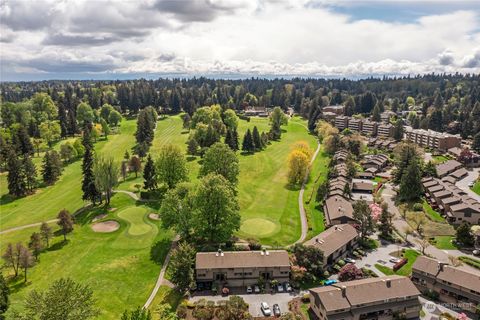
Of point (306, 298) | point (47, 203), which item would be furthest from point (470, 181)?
point (47, 203)

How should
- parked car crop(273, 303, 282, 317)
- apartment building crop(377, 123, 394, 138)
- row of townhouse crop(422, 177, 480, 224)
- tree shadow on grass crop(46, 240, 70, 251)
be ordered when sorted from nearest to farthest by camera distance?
parked car crop(273, 303, 282, 317) < tree shadow on grass crop(46, 240, 70, 251) < row of townhouse crop(422, 177, 480, 224) < apartment building crop(377, 123, 394, 138)

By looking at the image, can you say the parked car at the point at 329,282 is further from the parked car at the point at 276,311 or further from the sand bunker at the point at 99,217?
the sand bunker at the point at 99,217

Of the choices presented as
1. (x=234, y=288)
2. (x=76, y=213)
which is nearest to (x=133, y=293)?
(x=234, y=288)

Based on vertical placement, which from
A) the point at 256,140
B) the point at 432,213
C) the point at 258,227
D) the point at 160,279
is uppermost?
Answer: the point at 256,140

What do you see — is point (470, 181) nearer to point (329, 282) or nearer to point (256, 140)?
point (256, 140)

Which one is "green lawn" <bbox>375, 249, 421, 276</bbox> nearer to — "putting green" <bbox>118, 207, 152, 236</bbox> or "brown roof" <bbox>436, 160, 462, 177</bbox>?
"putting green" <bbox>118, 207, 152, 236</bbox>

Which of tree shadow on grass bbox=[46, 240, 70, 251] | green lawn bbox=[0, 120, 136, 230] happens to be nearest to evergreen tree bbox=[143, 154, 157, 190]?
green lawn bbox=[0, 120, 136, 230]

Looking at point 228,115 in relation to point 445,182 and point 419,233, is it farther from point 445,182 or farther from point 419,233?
point 419,233
